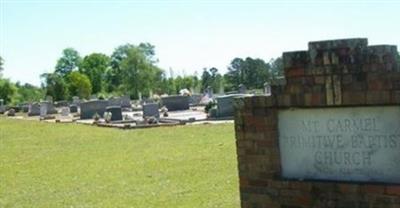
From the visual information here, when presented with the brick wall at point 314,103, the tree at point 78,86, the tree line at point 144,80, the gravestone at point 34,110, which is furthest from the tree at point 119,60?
the brick wall at point 314,103

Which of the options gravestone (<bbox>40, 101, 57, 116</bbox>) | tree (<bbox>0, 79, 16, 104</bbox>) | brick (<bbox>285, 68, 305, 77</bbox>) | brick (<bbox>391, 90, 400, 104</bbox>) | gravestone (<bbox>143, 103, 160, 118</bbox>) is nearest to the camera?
brick (<bbox>391, 90, 400, 104</bbox>)

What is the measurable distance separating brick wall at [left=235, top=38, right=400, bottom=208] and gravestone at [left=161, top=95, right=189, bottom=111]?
31265 millimetres

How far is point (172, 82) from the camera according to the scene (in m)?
92.6

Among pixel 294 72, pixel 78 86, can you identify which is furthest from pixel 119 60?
pixel 294 72

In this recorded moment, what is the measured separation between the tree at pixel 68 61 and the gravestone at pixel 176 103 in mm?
89288

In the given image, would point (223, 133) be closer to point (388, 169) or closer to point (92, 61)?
point (388, 169)

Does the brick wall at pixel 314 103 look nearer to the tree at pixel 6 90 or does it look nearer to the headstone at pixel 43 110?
the headstone at pixel 43 110

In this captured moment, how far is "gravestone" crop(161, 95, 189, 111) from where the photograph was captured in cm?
3659

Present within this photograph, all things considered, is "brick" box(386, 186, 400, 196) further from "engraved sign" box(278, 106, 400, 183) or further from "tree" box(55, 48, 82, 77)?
"tree" box(55, 48, 82, 77)

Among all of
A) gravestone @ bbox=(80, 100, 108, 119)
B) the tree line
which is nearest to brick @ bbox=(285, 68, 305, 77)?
gravestone @ bbox=(80, 100, 108, 119)

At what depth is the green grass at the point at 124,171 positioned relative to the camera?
27.7 feet

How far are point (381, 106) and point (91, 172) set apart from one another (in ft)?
26.3

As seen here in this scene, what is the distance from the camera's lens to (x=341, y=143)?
4801 millimetres

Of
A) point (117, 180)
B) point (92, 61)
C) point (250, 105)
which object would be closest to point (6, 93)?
point (92, 61)
